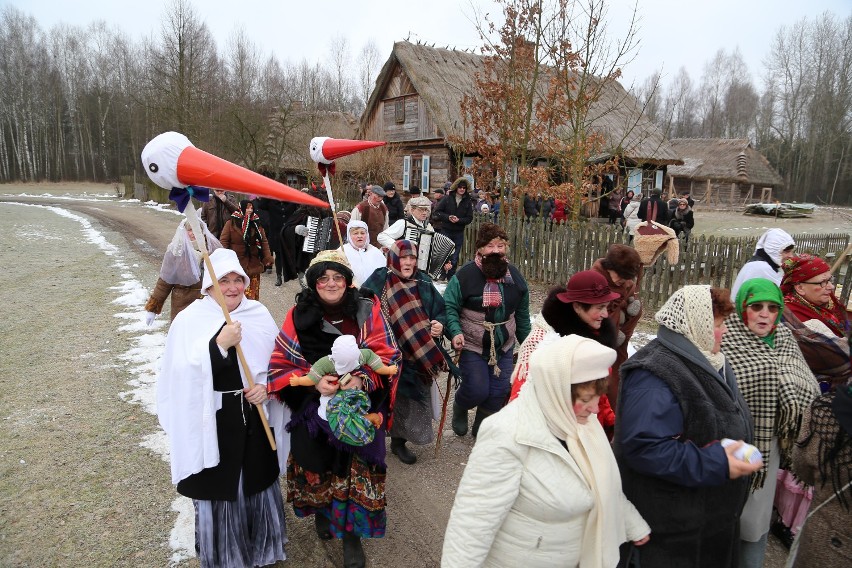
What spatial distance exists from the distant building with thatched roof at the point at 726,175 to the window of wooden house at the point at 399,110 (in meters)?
22.6

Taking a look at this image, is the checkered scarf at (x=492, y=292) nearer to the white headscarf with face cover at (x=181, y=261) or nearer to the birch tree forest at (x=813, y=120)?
the white headscarf with face cover at (x=181, y=261)

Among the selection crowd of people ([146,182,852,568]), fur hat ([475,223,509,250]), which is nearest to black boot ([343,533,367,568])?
crowd of people ([146,182,852,568])

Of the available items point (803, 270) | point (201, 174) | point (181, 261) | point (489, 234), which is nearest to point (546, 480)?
point (201, 174)

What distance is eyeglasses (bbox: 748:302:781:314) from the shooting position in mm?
2836

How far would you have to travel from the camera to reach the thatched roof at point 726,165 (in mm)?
38156

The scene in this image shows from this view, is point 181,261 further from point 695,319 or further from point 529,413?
point 695,319

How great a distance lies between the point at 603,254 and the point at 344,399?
7.83 metres

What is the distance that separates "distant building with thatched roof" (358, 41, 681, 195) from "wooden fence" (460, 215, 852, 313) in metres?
9.75

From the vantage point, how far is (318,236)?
8625mm

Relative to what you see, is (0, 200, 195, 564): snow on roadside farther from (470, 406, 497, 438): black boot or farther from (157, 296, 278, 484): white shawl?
(470, 406, 497, 438): black boot

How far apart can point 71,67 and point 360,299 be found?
6826 centimetres

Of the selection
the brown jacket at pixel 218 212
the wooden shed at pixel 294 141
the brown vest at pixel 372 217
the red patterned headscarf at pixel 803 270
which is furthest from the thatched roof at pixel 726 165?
the red patterned headscarf at pixel 803 270

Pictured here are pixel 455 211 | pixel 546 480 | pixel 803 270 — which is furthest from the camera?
pixel 455 211

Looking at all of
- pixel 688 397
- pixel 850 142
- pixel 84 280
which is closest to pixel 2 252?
pixel 84 280
